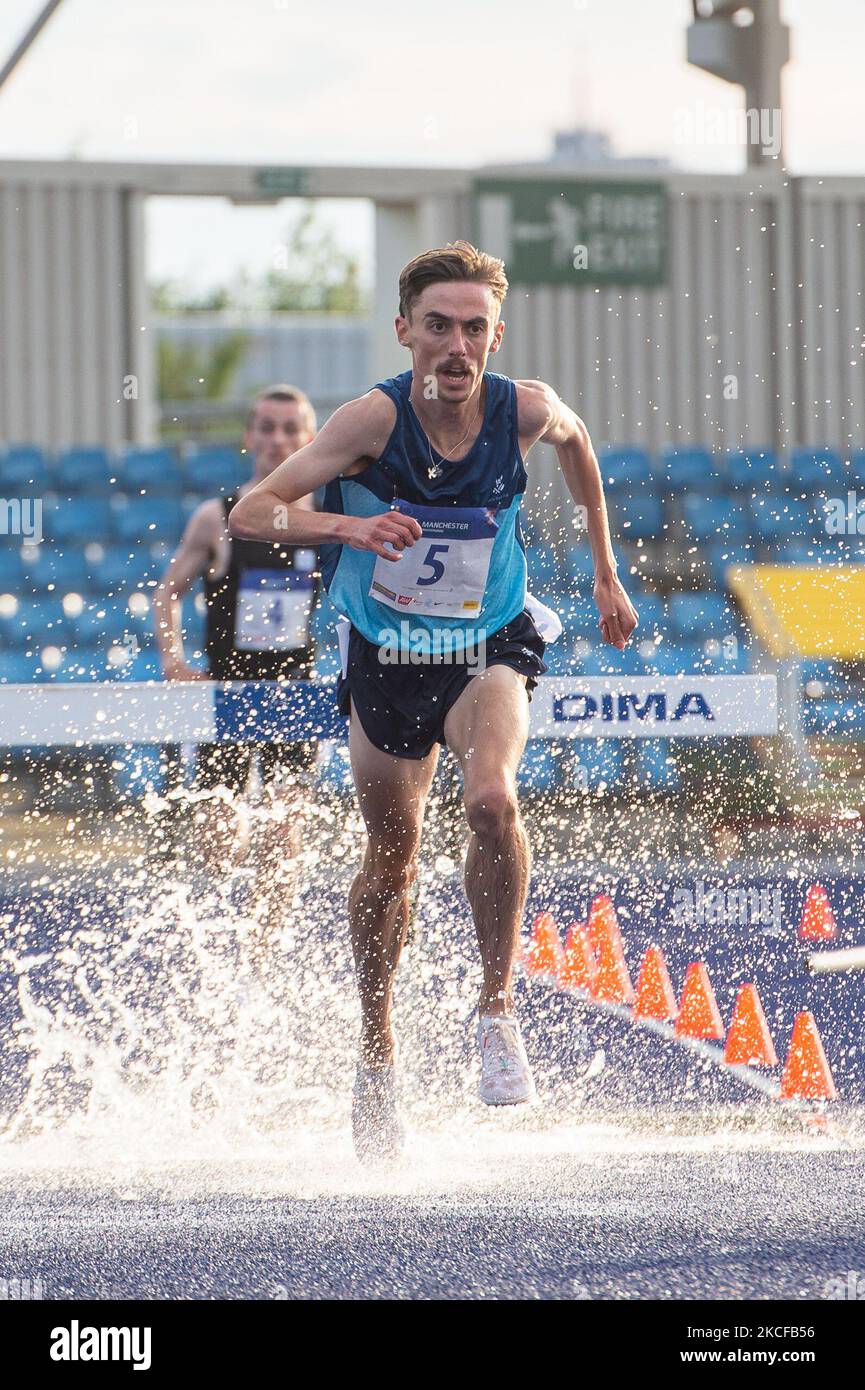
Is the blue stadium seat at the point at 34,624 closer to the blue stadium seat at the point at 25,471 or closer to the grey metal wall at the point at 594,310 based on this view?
the blue stadium seat at the point at 25,471

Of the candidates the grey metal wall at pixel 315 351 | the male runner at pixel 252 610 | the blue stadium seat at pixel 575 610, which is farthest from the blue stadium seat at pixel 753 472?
the grey metal wall at pixel 315 351

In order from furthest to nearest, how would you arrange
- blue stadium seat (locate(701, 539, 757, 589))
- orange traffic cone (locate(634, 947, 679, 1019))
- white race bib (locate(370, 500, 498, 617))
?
blue stadium seat (locate(701, 539, 757, 589))
orange traffic cone (locate(634, 947, 679, 1019))
white race bib (locate(370, 500, 498, 617))

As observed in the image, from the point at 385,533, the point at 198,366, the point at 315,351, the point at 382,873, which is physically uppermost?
the point at 198,366

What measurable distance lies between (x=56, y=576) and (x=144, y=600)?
1.03 meters

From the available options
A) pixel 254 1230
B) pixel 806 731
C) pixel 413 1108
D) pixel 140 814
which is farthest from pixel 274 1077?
pixel 140 814

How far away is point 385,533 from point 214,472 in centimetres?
1140

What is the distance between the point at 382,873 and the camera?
4.78 metres

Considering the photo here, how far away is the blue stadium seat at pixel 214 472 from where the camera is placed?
1508 centimetres

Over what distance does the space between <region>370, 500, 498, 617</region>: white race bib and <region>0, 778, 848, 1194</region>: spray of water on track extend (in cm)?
133

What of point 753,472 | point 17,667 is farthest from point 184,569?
point 753,472

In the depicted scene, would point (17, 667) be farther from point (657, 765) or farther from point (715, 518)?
point (715, 518)

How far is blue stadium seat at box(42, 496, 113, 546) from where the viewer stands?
48.4 ft

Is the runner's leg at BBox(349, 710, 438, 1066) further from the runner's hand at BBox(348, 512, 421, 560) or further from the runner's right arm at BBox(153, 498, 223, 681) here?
the runner's right arm at BBox(153, 498, 223, 681)

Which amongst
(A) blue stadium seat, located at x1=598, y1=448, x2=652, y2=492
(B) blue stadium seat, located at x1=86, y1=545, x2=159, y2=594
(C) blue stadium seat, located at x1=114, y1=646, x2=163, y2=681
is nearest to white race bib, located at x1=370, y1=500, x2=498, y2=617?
(C) blue stadium seat, located at x1=114, y1=646, x2=163, y2=681
